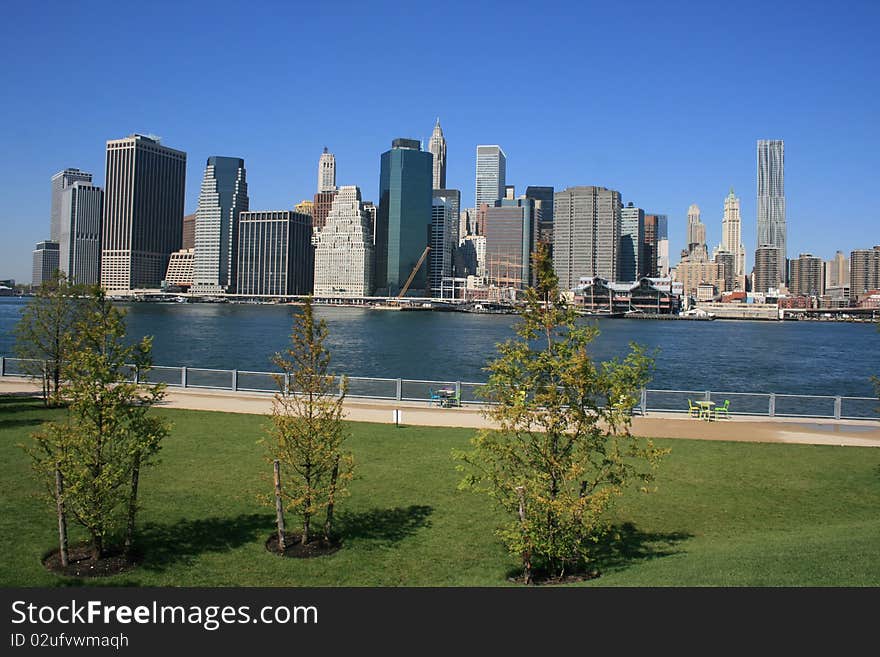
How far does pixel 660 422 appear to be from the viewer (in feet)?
71.9

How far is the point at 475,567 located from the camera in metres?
10.1

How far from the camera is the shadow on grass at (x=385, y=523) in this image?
11.3m

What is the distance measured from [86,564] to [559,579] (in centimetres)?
635

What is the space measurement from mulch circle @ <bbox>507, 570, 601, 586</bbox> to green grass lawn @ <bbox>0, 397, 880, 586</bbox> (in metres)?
0.19

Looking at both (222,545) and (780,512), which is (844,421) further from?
(222,545)

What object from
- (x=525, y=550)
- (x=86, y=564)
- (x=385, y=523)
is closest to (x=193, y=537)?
(x=86, y=564)

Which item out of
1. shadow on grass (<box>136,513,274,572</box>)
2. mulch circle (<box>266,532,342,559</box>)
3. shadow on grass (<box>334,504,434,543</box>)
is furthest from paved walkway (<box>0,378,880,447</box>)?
mulch circle (<box>266,532,342,559</box>)

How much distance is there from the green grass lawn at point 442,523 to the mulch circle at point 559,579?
19 cm

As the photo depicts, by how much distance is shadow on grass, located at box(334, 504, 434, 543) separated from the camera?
1128 centimetres

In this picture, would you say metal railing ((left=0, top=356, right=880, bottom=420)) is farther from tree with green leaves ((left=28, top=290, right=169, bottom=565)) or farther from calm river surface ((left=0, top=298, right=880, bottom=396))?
tree with green leaves ((left=28, top=290, right=169, bottom=565))

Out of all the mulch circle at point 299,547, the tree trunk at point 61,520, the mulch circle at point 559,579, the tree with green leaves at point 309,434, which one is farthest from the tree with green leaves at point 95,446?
the mulch circle at point 559,579

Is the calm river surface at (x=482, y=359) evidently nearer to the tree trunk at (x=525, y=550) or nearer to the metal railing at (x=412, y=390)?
the metal railing at (x=412, y=390)

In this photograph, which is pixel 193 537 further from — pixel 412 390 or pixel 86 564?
pixel 412 390
